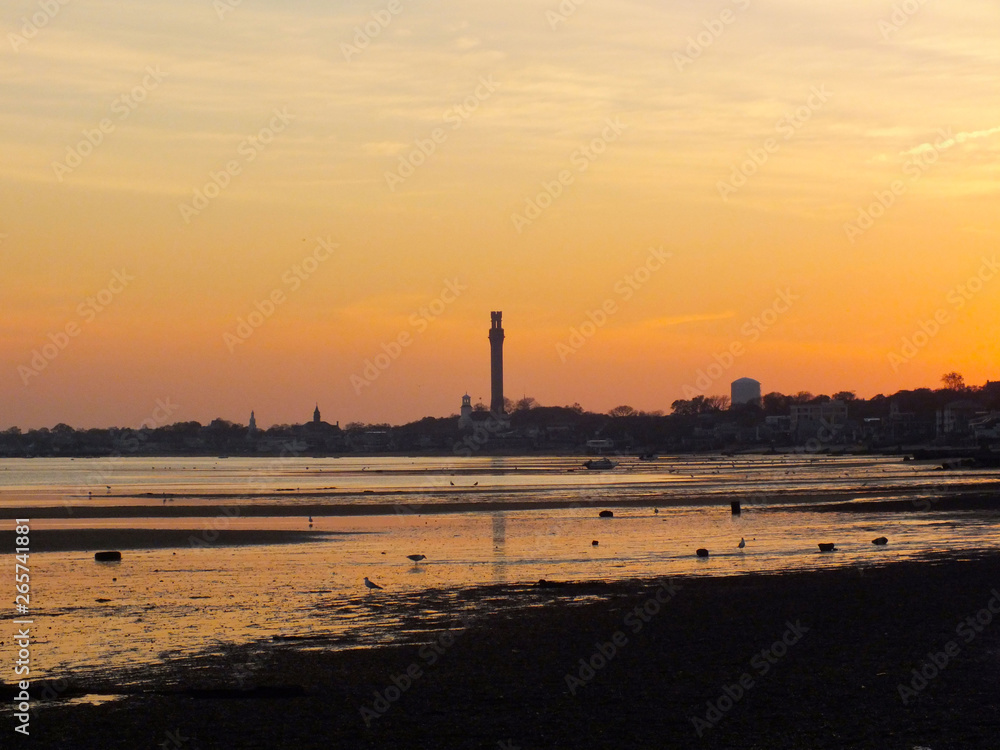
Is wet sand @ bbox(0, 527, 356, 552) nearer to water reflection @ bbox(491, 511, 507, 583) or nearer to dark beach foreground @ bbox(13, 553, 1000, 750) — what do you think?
water reflection @ bbox(491, 511, 507, 583)

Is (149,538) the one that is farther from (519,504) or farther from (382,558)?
(519,504)

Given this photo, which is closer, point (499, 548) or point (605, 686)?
point (605, 686)

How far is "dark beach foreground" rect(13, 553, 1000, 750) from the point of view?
471 inches

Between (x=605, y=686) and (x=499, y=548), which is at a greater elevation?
(x=605, y=686)

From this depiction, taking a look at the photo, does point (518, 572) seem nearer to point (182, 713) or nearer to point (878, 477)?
point (182, 713)

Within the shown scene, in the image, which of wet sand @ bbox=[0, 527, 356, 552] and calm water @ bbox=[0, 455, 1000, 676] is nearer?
calm water @ bbox=[0, 455, 1000, 676]

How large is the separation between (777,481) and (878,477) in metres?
9.33

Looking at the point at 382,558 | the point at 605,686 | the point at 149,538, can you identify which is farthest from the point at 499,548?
the point at 605,686

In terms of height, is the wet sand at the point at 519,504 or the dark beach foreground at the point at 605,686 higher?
the dark beach foreground at the point at 605,686

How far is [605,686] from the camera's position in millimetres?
14305

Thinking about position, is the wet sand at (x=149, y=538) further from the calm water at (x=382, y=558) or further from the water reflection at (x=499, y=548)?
the water reflection at (x=499, y=548)

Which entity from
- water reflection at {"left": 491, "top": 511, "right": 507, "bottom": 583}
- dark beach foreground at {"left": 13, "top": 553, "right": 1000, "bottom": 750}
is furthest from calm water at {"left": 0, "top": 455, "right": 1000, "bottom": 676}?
dark beach foreground at {"left": 13, "top": 553, "right": 1000, "bottom": 750}

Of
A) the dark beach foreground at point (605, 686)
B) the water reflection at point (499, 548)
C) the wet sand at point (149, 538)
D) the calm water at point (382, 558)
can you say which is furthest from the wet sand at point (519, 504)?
the dark beach foreground at point (605, 686)

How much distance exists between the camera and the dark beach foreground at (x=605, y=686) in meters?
12.0
